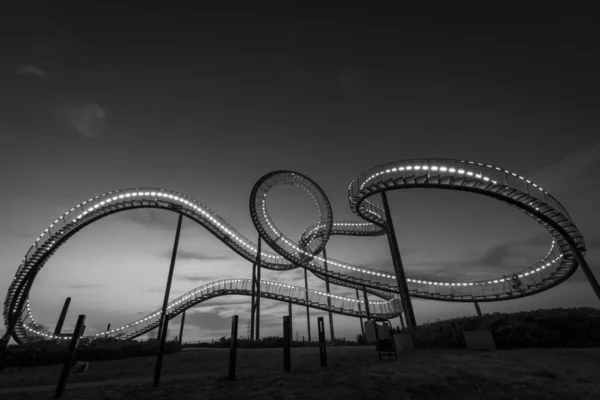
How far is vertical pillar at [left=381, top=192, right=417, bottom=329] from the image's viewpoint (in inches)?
884

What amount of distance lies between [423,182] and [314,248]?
1920cm

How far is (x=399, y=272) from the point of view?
24156 millimetres

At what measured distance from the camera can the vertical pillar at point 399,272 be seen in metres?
22.5

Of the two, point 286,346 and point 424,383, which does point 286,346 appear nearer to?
point 286,346

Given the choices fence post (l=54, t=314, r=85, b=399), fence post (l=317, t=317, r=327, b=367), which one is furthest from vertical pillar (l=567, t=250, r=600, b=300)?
fence post (l=54, t=314, r=85, b=399)

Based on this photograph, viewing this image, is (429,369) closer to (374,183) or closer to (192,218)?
(374,183)

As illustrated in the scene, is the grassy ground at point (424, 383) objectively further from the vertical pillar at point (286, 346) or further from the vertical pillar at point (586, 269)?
the vertical pillar at point (586, 269)

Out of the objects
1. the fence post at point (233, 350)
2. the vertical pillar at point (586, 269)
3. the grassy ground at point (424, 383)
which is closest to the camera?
the grassy ground at point (424, 383)

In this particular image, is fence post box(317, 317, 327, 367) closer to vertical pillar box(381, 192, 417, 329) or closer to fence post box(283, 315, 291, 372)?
→ fence post box(283, 315, 291, 372)

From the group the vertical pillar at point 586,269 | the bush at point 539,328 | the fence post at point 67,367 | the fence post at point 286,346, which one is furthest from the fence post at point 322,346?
the vertical pillar at point 586,269

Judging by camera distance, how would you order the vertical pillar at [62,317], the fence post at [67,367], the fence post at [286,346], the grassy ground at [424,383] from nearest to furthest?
the grassy ground at [424,383], the fence post at [67,367], the fence post at [286,346], the vertical pillar at [62,317]

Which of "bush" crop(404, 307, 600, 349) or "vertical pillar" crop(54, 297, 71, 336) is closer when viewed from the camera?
"bush" crop(404, 307, 600, 349)

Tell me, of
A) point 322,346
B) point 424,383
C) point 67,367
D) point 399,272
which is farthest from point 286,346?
point 399,272

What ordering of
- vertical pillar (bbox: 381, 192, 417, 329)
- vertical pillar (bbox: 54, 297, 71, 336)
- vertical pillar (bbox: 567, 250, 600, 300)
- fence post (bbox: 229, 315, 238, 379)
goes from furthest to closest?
1. vertical pillar (bbox: 54, 297, 71, 336)
2. vertical pillar (bbox: 567, 250, 600, 300)
3. vertical pillar (bbox: 381, 192, 417, 329)
4. fence post (bbox: 229, 315, 238, 379)
